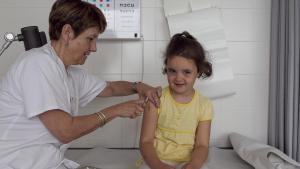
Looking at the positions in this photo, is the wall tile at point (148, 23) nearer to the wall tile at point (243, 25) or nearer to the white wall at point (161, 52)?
the white wall at point (161, 52)

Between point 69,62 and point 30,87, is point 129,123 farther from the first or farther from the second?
point 30,87

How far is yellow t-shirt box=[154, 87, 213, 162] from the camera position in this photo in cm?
145

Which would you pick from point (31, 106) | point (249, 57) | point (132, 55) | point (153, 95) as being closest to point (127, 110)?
point (153, 95)

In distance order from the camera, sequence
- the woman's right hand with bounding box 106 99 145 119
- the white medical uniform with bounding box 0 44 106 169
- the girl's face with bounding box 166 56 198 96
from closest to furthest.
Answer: the white medical uniform with bounding box 0 44 106 169 → the woman's right hand with bounding box 106 99 145 119 → the girl's face with bounding box 166 56 198 96

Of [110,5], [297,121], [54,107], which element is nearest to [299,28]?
[297,121]

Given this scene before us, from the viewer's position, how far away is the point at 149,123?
1.45m

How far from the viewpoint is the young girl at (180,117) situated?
1.40 meters

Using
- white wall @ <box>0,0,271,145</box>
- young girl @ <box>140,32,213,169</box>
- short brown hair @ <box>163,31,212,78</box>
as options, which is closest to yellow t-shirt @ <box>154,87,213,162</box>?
young girl @ <box>140,32,213,169</box>

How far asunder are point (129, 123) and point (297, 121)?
956 mm

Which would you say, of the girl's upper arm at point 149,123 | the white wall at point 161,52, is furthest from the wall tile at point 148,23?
the girl's upper arm at point 149,123

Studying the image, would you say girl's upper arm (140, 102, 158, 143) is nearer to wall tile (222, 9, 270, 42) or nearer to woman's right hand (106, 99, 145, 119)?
woman's right hand (106, 99, 145, 119)

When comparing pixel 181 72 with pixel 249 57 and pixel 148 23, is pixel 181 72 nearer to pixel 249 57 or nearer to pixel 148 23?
pixel 148 23

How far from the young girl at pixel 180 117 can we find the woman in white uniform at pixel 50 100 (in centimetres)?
20

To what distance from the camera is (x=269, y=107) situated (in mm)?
1993
